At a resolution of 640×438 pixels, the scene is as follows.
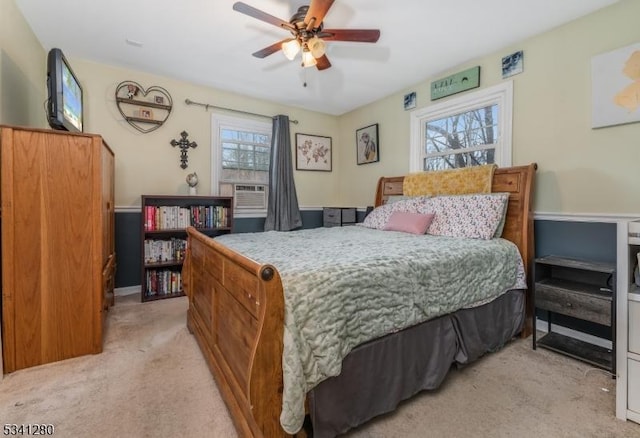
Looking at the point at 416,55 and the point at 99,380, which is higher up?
the point at 416,55

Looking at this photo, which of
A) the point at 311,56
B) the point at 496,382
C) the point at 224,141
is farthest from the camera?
the point at 224,141

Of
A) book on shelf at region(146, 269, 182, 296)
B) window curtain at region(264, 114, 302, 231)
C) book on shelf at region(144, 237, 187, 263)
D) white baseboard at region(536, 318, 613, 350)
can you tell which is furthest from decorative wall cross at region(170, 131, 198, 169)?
white baseboard at region(536, 318, 613, 350)

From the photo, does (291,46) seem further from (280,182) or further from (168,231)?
(168,231)

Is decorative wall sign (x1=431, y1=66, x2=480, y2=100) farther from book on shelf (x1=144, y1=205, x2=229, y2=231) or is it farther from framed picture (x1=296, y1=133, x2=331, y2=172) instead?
book on shelf (x1=144, y1=205, x2=229, y2=231)

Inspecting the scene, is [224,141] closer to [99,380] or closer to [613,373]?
[99,380]

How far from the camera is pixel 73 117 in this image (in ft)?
7.72

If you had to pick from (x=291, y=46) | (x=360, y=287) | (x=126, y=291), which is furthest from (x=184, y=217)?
(x=360, y=287)

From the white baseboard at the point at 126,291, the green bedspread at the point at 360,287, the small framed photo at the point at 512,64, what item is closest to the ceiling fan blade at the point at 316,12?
the green bedspread at the point at 360,287

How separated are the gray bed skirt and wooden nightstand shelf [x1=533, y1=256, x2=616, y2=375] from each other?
1.19ft

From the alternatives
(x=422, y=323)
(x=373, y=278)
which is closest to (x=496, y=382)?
(x=422, y=323)

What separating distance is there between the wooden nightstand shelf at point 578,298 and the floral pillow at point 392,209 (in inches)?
42.2

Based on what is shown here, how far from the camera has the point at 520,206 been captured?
2428mm

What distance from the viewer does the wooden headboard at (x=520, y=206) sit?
7.73 ft

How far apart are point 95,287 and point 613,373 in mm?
3304
